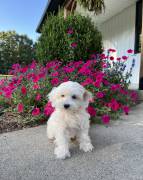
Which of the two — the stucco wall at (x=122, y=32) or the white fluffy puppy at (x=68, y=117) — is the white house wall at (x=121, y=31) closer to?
the stucco wall at (x=122, y=32)

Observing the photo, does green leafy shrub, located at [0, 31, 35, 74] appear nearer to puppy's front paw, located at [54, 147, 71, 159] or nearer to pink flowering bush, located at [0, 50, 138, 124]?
pink flowering bush, located at [0, 50, 138, 124]

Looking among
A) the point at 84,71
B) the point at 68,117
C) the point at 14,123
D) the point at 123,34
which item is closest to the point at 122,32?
the point at 123,34

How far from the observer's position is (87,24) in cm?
705

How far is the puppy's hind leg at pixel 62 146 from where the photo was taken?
9.49 feet

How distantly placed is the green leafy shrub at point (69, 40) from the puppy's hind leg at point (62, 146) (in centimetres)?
373

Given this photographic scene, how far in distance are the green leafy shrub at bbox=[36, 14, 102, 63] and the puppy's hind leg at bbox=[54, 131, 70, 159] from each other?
373cm

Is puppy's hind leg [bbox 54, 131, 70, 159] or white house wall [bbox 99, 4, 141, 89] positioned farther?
white house wall [bbox 99, 4, 141, 89]

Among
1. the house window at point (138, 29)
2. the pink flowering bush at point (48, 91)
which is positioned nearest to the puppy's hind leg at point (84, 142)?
the pink flowering bush at point (48, 91)

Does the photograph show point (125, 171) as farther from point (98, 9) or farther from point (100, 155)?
point (98, 9)

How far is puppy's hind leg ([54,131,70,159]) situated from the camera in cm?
289

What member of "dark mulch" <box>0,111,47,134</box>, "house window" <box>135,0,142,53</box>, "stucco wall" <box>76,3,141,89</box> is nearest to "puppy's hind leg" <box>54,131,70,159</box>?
"dark mulch" <box>0,111,47,134</box>

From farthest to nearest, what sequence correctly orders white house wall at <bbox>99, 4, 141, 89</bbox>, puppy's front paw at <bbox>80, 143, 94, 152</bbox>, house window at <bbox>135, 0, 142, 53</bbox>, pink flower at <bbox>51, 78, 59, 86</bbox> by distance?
white house wall at <bbox>99, 4, 141, 89</bbox>, house window at <bbox>135, 0, 142, 53</bbox>, pink flower at <bbox>51, 78, 59, 86</bbox>, puppy's front paw at <bbox>80, 143, 94, 152</bbox>

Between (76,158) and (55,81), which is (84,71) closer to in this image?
(55,81)

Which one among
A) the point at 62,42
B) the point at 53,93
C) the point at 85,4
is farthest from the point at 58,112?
the point at 85,4
